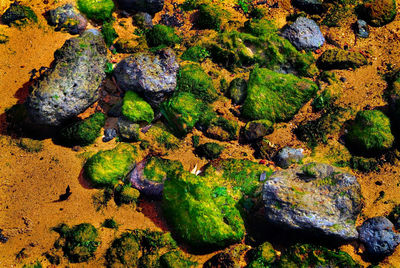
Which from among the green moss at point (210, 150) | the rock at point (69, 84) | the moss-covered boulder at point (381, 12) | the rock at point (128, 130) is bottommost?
the green moss at point (210, 150)

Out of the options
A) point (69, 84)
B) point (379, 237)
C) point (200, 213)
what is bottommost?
point (379, 237)

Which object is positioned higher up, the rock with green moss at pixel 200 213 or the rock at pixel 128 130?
the rock at pixel 128 130

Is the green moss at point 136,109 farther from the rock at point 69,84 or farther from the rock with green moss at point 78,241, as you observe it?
the rock with green moss at point 78,241

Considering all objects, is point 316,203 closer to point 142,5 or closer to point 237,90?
point 237,90

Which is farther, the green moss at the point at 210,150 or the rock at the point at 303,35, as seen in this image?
the rock at the point at 303,35

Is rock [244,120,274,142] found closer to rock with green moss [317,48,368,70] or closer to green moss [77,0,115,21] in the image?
rock with green moss [317,48,368,70]

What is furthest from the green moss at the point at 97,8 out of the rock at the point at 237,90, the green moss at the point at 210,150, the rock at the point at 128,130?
the green moss at the point at 210,150

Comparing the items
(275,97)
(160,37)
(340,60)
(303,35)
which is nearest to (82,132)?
(160,37)

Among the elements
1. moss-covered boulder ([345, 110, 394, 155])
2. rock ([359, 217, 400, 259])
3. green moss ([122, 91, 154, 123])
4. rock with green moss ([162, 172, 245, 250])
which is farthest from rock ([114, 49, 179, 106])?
rock ([359, 217, 400, 259])
